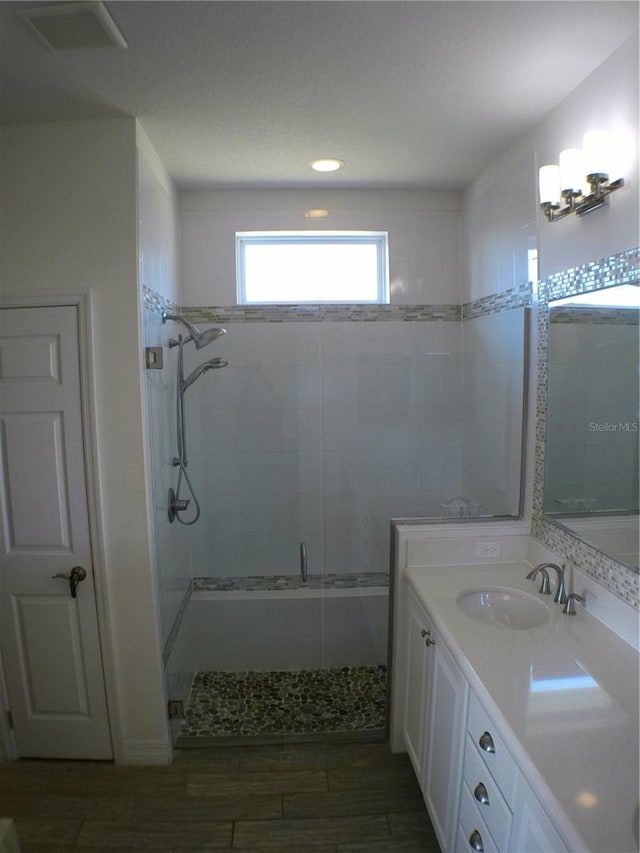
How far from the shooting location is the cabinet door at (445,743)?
4.91 ft

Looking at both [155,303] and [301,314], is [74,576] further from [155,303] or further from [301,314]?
[301,314]

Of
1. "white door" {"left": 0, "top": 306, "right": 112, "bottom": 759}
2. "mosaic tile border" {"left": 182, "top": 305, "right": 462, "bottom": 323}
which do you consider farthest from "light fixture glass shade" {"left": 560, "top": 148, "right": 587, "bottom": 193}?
"white door" {"left": 0, "top": 306, "right": 112, "bottom": 759}

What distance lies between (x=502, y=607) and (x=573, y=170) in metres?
1.63

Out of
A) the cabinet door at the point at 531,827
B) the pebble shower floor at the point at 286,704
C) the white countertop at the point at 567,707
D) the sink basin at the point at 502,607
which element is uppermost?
the white countertop at the point at 567,707

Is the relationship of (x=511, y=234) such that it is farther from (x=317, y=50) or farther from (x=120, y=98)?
(x=120, y=98)

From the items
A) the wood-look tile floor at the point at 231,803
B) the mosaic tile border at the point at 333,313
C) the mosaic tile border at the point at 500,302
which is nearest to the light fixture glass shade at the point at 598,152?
the mosaic tile border at the point at 500,302

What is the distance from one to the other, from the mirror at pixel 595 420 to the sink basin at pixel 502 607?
32 centimetres

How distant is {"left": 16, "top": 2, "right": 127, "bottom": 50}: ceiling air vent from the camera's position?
1274 millimetres

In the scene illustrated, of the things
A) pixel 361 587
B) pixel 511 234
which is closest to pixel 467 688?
pixel 361 587

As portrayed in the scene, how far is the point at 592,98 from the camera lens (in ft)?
5.38

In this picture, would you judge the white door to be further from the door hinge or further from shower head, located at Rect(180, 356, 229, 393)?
shower head, located at Rect(180, 356, 229, 393)

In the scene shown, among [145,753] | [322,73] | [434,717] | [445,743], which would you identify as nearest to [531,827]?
[445,743]

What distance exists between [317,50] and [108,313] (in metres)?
1.21

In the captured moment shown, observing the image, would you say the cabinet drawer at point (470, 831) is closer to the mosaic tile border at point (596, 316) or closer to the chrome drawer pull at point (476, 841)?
the chrome drawer pull at point (476, 841)
